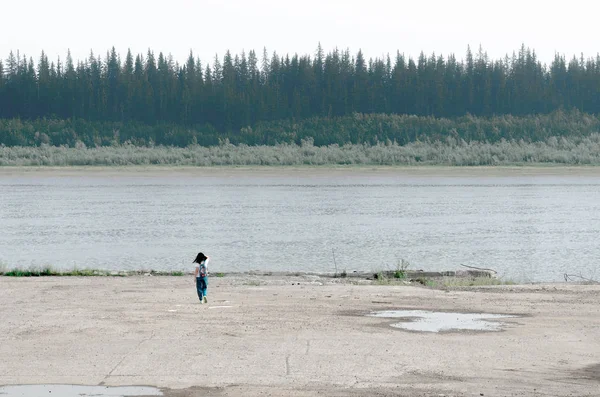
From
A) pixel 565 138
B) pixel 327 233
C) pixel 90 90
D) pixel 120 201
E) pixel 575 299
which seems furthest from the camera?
pixel 90 90

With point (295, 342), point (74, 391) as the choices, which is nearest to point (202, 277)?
point (295, 342)

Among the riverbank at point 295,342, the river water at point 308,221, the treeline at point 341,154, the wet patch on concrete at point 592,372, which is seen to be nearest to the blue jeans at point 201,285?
the riverbank at point 295,342

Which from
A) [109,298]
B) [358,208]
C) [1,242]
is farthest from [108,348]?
[358,208]

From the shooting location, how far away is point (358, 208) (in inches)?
2269

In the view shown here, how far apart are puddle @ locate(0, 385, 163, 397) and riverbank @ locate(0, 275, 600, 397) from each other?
23 centimetres

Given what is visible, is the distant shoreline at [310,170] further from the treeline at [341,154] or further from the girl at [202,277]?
the girl at [202,277]

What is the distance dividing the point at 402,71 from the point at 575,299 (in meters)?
104

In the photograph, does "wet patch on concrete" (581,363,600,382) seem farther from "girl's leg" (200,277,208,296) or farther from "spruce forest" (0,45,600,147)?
"spruce forest" (0,45,600,147)

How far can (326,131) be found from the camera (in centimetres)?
10419

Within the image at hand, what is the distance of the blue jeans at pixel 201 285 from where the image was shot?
62.7 ft

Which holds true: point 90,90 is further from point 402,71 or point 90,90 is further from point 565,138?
point 565,138

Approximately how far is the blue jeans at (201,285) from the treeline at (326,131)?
8043cm

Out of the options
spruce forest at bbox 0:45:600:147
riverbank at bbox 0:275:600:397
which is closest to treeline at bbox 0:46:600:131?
spruce forest at bbox 0:45:600:147

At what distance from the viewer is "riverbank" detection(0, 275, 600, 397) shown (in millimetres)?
12758
